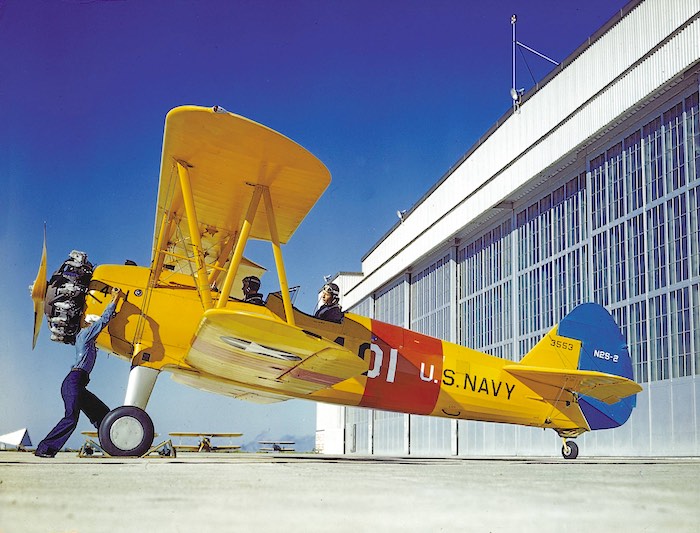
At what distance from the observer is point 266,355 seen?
776 centimetres

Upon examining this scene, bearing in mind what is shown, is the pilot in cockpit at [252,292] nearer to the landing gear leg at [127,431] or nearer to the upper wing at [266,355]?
the upper wing at [266,355]

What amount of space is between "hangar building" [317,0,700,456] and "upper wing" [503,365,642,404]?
2.35 meters

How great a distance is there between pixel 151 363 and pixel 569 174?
38.2ft

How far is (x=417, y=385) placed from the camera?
9805 mm

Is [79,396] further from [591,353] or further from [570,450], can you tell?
[591,353]

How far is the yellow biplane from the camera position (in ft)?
24.3

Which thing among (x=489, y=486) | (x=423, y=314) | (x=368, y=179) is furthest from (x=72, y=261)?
(x=423, y=314)

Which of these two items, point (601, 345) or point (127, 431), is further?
point (601, 345)

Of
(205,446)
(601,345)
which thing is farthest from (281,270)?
(205,446)

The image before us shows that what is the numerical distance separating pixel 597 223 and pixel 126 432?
11.4 meters

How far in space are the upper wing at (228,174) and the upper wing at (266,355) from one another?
1.08m

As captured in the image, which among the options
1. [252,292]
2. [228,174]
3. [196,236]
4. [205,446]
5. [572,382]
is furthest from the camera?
[205,446]

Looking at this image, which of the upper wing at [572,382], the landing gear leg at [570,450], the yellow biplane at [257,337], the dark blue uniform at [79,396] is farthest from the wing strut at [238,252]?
the landing gear leg at [570,450]

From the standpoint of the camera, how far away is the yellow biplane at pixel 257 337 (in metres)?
7.40
